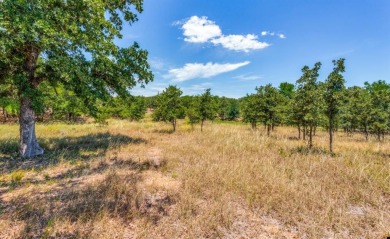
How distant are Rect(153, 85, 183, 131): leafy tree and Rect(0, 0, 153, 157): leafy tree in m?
12.2

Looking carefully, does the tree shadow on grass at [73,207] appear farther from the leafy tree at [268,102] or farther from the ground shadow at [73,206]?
the leafy tree at [268,102]

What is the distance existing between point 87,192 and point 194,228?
3.26 meters

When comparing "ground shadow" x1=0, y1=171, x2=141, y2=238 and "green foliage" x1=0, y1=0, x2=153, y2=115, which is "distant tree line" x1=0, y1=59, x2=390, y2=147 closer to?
"green foliage" x1=0, y1=0, x2=153, y2=115

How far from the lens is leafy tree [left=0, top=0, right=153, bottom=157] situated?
23.6 ft

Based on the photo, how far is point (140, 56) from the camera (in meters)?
12.0

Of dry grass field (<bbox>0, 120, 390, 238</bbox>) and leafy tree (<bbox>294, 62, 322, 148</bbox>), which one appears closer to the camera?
dry grass field (<bbox>0, 120, 390, 238</bbox>)

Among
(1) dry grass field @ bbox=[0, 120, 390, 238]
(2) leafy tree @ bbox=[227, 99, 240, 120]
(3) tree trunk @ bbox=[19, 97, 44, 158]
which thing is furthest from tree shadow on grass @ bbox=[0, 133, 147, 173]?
(2) leafy tree @ bbox=[227, 99, 240, 120]

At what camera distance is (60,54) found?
30.3 feet

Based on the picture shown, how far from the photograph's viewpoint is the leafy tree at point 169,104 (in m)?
24.4

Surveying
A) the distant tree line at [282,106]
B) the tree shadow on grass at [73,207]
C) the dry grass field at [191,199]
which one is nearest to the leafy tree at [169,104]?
the distant tree line at [282,106]

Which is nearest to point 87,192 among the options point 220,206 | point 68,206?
point 68,206

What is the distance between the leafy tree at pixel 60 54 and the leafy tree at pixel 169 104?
12.2m

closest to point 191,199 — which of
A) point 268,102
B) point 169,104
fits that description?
point 169,104

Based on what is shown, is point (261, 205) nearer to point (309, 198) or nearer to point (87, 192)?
point (309, 198)
